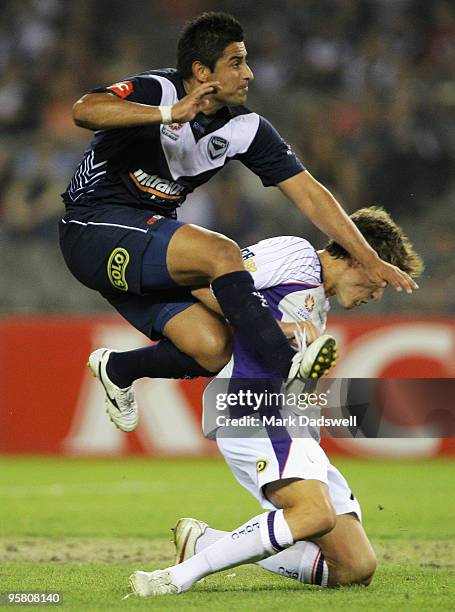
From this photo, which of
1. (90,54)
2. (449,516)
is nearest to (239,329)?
(449,516)

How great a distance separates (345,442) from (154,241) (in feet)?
23.0

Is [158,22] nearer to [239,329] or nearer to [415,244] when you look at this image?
[415,244]

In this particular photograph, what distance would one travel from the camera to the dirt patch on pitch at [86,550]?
6594mm

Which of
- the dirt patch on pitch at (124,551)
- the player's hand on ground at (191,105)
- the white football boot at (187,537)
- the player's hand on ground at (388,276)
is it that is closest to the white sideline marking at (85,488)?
the dirt patch on pitch at (124,551)

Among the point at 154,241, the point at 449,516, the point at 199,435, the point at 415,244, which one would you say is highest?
the point at 154,241

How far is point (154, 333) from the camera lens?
5.63 m

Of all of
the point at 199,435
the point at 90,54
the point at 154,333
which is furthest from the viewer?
the point at 90,54

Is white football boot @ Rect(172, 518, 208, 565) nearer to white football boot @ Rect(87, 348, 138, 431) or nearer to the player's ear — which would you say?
Result: white football boot @ Rect(87, 348, 138, 431)

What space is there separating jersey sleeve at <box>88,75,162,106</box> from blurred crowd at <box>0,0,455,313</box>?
681cm

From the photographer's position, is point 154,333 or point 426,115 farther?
point 426,115

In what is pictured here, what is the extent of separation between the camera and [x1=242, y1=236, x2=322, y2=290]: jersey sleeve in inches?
210

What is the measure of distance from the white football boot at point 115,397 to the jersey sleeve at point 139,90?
1.41 meters

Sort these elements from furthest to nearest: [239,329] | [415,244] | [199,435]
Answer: [415,244]
[199,435]
[239,329]

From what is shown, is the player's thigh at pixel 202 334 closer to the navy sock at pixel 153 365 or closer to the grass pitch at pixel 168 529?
the navy sock at pixel 153 365
